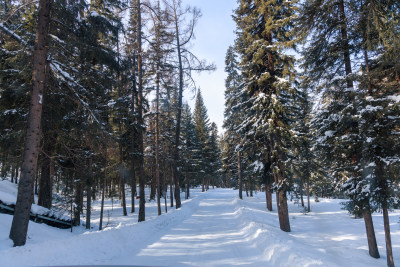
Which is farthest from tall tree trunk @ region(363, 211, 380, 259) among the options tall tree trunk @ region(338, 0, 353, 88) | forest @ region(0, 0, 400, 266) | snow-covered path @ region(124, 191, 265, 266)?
tall tree trunk @ region(338, 0, 353, 88)

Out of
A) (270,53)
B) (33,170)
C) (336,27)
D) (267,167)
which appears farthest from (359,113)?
(33,170)

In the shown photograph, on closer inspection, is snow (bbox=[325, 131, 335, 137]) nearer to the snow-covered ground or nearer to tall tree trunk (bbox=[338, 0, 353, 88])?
tall tree trunk (bbox=[338, 0, 353, 88])

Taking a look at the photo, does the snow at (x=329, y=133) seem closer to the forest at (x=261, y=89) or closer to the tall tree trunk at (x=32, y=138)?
the forest at (x=261, y=89)

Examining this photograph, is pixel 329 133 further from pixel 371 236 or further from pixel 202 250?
pixel 202 250

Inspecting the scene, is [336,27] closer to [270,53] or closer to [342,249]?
[270,53]

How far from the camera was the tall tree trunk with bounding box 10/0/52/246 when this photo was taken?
6.45m

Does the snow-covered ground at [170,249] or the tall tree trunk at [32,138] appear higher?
the tall tree trunk at [32,138]

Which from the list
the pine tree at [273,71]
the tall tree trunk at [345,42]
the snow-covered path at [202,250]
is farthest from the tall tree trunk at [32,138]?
the tall tree trunk at [345,42]

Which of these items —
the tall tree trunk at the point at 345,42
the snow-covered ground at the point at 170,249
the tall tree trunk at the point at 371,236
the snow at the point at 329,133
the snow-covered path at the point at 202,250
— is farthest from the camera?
the snow at the point at 329,133

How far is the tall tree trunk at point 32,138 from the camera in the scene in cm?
645

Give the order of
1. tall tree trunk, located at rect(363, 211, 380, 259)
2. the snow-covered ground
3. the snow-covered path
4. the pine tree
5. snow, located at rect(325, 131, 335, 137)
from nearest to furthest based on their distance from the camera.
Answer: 1. the snow-covered ground
2. the snow-covered path
3. tall tree trunk, located at rect(363, 211, 380, 259)
4. snow, located at rect(325, 131, 335, 137)
5. the pine tree

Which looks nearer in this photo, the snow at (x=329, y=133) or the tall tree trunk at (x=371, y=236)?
the tall tree trunk at (x=371, y=236)

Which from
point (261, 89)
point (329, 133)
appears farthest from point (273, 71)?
point (329, 133)

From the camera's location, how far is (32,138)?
6.80 metres
